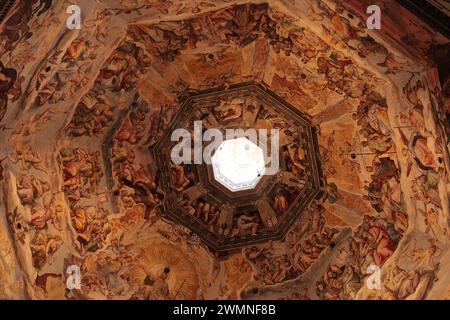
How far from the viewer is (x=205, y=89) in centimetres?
1485

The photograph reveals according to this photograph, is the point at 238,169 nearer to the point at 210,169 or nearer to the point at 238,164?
the point at 238,164

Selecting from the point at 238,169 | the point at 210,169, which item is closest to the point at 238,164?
the point at 238,169

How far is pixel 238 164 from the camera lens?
15805mm

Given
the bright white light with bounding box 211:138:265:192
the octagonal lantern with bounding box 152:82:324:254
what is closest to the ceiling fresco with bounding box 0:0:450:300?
the octagonal lantern with bounding box 152:82:324:254

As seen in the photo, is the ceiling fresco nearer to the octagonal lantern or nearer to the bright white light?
the octagonal lantern

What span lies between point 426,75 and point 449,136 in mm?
1061

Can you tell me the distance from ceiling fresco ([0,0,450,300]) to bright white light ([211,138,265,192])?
239 mm

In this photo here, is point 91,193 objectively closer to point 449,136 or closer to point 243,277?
point 243,277

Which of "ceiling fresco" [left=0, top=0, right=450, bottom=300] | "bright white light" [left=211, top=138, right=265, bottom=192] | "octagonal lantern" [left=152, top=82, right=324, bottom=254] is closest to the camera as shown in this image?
"ceiling fresco" [left=0, top=0, right=450, bottom=300]

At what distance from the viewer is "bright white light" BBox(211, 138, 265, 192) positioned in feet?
51.2

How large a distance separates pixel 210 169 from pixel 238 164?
63cm

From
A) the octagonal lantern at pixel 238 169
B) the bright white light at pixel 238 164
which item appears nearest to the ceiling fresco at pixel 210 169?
the octagonal lantern at pixel 238 169

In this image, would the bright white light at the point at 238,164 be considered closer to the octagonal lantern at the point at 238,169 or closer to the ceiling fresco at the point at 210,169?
the octagonal lantern at the point at 238,169

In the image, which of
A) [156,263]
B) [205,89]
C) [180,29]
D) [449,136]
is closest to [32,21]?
[180,29]
